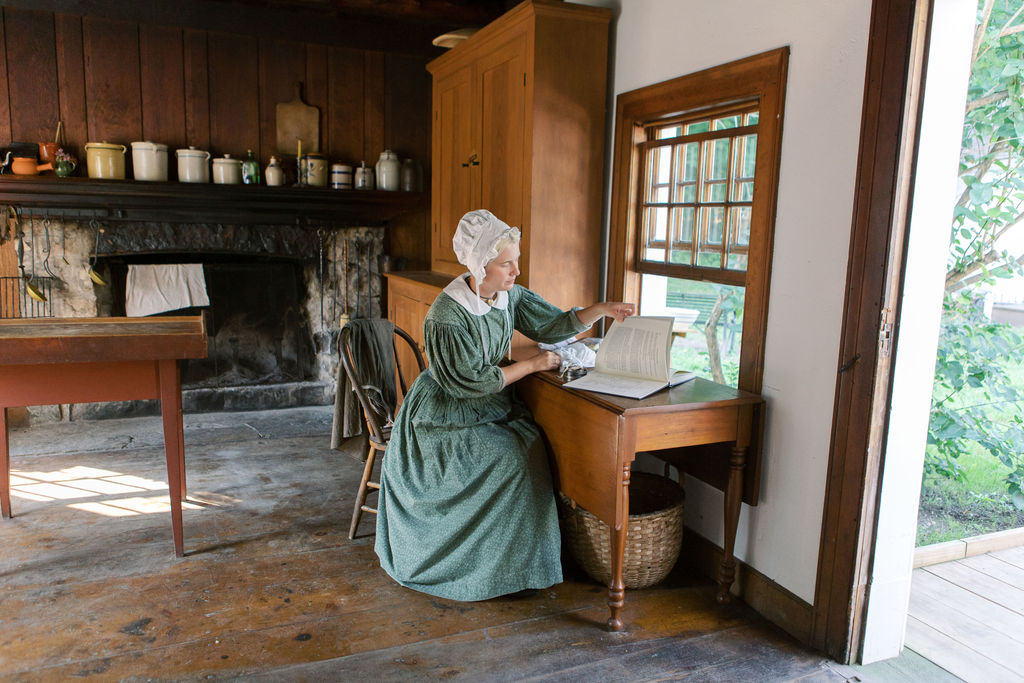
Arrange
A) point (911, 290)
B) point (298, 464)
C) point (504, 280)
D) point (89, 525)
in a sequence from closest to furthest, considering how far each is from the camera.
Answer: point (911, 290) → point (504, 280) → point (89, 525) → point (298, 464)

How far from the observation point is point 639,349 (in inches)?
96.8

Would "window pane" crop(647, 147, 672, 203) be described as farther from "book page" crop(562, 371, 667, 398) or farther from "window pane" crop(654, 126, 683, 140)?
"book page" crop(562, 371, 667, 398)

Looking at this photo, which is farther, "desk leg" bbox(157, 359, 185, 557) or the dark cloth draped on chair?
the dark cloth draped on chair

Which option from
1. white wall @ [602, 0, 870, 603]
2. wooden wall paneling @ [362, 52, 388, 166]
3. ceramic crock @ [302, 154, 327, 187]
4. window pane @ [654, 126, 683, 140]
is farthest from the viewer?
wooden wall paneling @ [362, 52, 388, 166]

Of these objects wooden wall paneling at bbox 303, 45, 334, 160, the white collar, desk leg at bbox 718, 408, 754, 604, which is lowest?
desk leg at bbox 718, 408, 754, 604

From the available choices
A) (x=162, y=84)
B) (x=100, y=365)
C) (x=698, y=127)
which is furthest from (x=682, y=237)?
(x=162, y=84)

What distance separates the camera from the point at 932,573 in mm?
2801

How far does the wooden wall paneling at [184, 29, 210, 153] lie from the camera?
14.6 feet

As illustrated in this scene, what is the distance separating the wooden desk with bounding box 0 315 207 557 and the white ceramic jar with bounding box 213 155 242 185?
6.01 ft

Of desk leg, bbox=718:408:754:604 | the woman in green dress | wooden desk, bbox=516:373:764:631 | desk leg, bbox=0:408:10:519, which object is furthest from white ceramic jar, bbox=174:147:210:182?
desk leg, bbox=718:408:754:604

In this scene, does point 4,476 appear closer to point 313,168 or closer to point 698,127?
point 313,168

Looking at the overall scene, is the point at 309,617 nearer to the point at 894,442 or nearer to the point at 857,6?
the point at 894,442

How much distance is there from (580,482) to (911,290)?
114 cm

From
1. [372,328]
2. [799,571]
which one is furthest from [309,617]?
[799,571]
